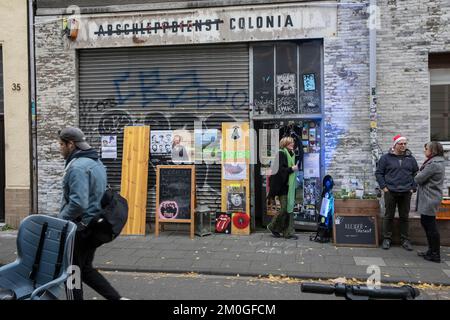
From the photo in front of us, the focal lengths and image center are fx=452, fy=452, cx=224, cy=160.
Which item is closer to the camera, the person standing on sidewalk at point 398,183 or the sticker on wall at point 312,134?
the person standing on sidewalk at point 398,183

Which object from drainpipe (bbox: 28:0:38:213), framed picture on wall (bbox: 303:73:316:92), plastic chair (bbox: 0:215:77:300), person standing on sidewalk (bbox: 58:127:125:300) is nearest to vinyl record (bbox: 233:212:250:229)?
framed picture on wall (bbox: 303:73:316:92)

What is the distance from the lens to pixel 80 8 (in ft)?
31.7

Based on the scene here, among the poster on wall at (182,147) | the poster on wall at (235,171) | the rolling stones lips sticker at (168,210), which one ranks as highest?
the poster on wall at (182,147)

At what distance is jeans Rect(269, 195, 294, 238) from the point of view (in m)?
8.47

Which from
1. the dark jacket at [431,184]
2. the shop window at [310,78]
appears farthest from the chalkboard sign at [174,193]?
the dark jacket at [431,184]

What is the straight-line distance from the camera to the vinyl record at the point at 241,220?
29.0 ft

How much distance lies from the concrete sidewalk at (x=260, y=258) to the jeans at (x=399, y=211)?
0.32 meters

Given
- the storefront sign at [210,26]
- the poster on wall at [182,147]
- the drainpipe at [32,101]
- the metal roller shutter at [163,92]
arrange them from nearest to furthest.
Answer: the storefront sign at [210,26]
the metal roller shutter at [163,92]
the poster on wall at [182,147]
the drainpipe at [32,101]

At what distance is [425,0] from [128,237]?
7236mm

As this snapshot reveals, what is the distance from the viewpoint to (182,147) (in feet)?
31.2

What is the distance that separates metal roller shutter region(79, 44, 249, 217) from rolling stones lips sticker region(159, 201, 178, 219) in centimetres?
66

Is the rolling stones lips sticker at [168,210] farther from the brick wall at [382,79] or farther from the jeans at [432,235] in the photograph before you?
the jeans at [432,235]

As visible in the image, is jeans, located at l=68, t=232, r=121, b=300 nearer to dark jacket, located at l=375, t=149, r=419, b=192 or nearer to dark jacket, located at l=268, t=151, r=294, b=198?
dark jacket, located at l=268, t=151, r=294, b=198

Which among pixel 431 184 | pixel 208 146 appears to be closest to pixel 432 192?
pixel 431 184
